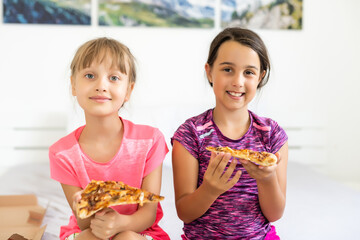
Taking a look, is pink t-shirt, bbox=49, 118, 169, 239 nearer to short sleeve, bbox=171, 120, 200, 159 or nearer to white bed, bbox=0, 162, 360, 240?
short sleeve, bbox=171, 120, 200, 159

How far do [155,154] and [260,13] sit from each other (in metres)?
1.92

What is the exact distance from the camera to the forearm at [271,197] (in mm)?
1134

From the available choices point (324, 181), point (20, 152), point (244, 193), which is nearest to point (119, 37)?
point (20, 152)

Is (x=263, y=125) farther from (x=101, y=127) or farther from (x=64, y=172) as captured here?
(x=64, y=172)

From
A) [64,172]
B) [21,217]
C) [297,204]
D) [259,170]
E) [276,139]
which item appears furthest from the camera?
[297,204]

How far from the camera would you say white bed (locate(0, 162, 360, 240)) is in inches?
58.4

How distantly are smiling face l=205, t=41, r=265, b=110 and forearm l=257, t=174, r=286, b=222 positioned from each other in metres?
0.24

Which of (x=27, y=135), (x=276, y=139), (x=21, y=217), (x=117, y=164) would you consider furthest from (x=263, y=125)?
(x=27, y=135)

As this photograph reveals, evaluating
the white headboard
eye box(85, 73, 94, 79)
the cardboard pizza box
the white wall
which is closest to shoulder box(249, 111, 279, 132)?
eye box(85, 73, 94, 79)

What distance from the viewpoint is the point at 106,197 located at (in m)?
0.95

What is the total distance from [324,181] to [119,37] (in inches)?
61.6

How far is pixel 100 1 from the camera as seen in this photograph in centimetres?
267

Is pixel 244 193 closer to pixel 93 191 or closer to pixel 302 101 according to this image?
pixel 93 191

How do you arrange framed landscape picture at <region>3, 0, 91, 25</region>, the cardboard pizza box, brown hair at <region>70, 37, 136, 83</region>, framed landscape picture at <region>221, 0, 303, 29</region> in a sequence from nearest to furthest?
brown hair at <region>70, 37, 136, 83</region> → the cardboard pizza box → framed landscape picture at <region>3, 0, 91, 25</region> → framed landscape picture at <region>221, 0, 303, 29</region>
